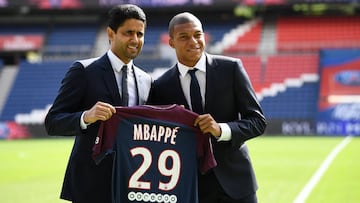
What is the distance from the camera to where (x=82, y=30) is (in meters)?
35.3

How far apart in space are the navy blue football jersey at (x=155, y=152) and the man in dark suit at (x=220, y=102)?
4.9 inches

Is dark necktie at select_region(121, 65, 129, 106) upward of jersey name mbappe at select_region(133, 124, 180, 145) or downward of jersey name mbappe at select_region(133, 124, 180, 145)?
upward

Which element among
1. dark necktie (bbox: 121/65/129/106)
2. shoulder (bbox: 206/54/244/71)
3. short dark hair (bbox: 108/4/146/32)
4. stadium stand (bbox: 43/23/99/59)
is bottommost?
stadium stand (bbox: 43/23/99/59)

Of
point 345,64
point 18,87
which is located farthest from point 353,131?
point 18,87

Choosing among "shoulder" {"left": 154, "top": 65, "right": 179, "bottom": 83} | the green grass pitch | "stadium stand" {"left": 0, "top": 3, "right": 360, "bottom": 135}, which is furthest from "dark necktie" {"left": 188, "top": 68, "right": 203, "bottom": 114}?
"stadium stand" {"left": 0, "top": 3, "right": 360, "bottom": 135}

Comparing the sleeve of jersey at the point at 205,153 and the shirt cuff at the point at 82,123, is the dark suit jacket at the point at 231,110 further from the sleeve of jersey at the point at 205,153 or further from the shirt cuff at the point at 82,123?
the shirt cuff at the point at 82,123

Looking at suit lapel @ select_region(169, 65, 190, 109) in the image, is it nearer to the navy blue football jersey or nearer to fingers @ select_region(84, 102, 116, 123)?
the navy blue football jersey

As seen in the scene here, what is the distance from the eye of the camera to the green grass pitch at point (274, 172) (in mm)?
9547

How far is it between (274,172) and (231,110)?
8445mm

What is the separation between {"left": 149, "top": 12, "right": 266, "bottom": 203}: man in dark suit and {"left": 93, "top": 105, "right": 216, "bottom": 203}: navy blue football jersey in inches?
4.9

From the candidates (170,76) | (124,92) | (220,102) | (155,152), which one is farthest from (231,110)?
(124,92)

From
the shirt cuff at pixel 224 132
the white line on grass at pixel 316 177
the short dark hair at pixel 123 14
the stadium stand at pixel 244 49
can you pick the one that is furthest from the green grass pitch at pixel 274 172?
the stadium stand at pixel 244 49

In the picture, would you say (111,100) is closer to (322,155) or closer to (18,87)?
(322,155)

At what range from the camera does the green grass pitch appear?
9.55 metres
